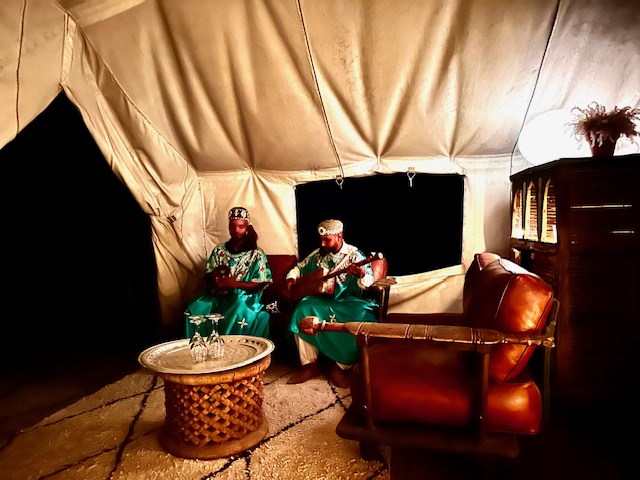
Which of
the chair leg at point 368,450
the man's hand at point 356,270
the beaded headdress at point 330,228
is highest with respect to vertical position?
the beaded headdress at point 330,228

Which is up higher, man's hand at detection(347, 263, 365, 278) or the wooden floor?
man's hand at detection(347, 263, 365, 278)

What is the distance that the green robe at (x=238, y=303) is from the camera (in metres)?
2.98

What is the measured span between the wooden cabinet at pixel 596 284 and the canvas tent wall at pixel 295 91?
2.97 ft

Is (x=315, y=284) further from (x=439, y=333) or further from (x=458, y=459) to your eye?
(x=439, y=333)

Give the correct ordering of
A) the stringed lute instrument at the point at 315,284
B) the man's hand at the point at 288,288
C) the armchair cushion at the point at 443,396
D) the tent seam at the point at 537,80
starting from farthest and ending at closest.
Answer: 1. the man's hand at the point at 288,288
2. the stringed lute instrument at the point at 315,284
3. the tent seam at the point at 537,80
4. the armchair cushion at the point at 443,396

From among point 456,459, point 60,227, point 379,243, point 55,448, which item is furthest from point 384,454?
point 60,227

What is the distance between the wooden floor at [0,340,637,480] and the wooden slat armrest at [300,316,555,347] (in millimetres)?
591

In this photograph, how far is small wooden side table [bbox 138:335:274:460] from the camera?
72.7 inches

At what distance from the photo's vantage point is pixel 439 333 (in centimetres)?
145

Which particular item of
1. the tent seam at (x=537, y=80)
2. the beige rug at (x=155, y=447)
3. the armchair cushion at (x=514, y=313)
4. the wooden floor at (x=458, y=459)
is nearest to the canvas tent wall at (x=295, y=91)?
the tent seam at (x=537, y=80)

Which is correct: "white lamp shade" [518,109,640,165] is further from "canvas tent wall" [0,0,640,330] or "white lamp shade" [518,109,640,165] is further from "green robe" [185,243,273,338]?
"green robe" [185,243,273,338]

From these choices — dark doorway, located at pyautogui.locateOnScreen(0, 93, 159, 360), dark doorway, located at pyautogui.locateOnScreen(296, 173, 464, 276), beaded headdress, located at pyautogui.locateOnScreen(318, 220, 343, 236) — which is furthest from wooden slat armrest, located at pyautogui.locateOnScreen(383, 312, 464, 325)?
dark doorway, located at pyautogui.locateOnScreen(0, 93, 159, 360)

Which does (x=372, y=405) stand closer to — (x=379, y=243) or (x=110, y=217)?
(x=379, y=243)

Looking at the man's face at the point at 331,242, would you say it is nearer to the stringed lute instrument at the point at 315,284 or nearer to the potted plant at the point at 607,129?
the stringed lute instrument at the point at 315,284
